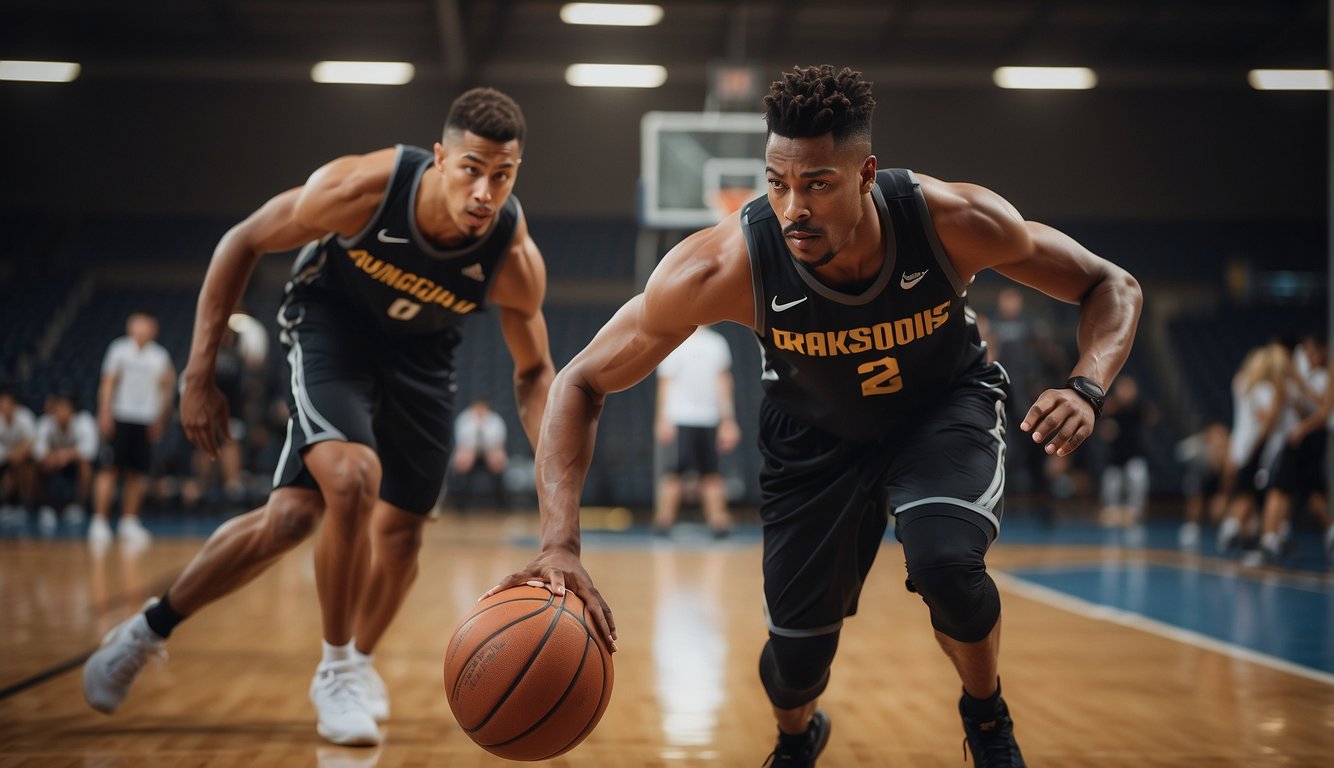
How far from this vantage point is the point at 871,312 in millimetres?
2320

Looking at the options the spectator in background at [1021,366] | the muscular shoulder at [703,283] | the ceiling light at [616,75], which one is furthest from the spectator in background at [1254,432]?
the ceiling light at [616,75]

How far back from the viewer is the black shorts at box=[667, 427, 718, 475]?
8859 millimetres

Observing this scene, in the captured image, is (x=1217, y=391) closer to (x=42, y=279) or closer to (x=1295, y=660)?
(x=1295, y=660)

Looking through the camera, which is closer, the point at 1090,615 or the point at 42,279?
the point at 1090,615

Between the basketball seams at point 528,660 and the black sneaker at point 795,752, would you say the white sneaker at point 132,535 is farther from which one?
the basketball seams at point 528,660

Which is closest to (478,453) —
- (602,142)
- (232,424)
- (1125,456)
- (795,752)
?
(232,424)

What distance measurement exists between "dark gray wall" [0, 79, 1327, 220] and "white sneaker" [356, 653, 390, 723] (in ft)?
50.2

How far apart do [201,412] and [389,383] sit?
0.51m

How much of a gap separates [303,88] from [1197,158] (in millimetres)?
14148

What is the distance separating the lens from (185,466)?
12797mm

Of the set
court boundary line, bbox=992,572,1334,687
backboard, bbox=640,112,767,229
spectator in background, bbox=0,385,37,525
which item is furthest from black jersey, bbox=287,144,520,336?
spectator in background, bbox=0,385,37,525

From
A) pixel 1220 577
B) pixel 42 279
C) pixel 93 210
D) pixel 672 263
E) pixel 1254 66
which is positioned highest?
pixel 1254 66

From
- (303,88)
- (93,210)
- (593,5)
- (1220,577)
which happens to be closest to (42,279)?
(93,210)

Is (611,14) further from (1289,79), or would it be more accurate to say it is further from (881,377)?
(881,377)
